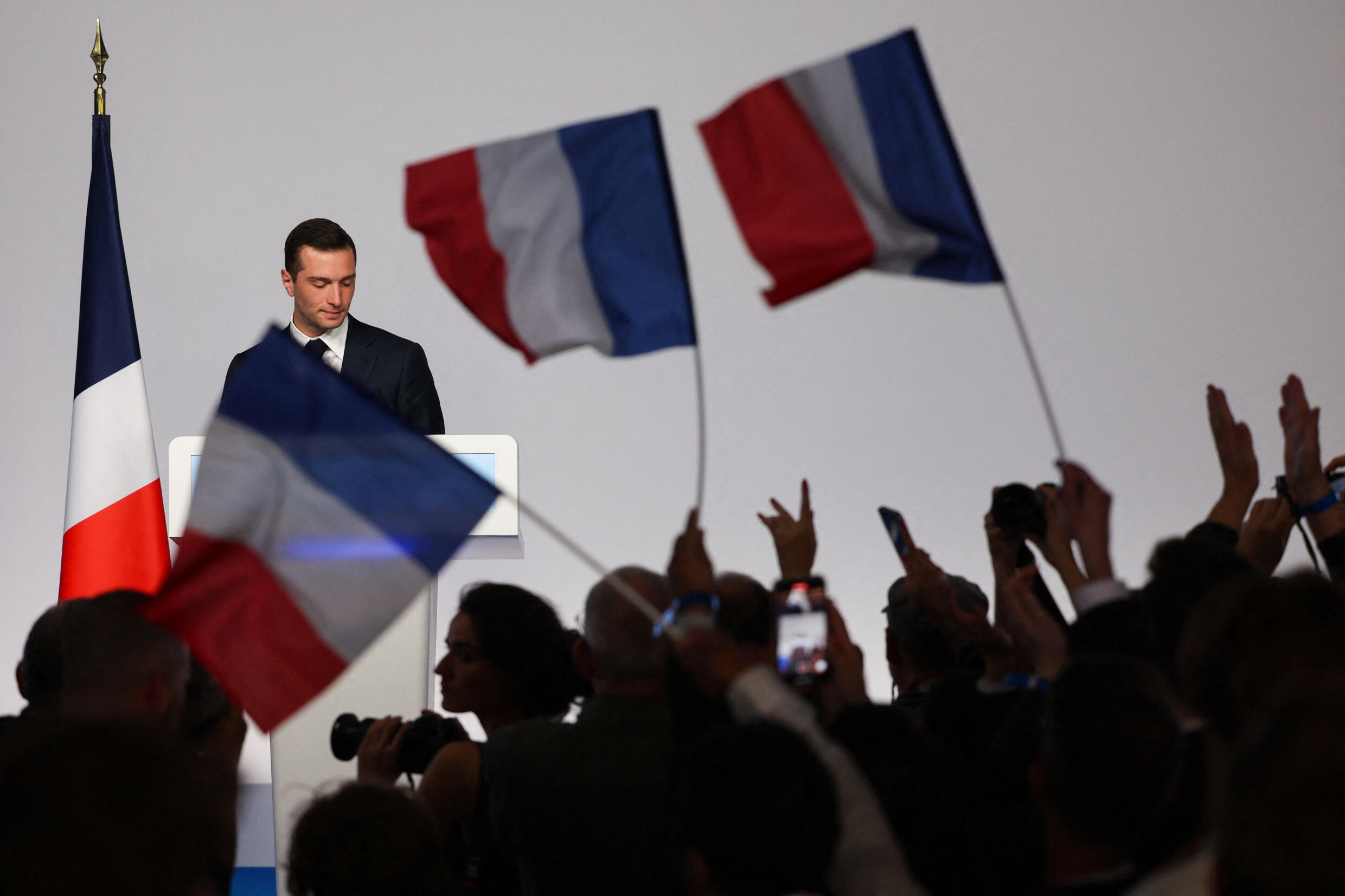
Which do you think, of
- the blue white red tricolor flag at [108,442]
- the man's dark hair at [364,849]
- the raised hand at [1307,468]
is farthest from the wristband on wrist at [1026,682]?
the blue white red tricolor flag at [108,442]

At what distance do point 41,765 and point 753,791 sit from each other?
1.82ft

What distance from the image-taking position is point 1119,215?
15.8 ft

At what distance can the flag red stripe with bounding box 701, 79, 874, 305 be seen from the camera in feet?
6.95

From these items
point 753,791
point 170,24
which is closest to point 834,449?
point 170,24

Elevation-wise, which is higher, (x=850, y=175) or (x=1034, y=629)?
(x=850, y=175)

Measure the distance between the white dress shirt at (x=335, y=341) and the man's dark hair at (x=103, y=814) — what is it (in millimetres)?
2342

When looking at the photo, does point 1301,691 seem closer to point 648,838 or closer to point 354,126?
point 648,838

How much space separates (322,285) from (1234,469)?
2.01 meters

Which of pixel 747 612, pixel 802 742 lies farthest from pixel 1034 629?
pixel 802 742

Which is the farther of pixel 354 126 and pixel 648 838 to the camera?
pixel 354 126

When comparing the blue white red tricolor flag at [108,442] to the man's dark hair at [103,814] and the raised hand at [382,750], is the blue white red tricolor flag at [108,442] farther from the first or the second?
the man's dark hair at [103,814]

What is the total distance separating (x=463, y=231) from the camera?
2.20 m

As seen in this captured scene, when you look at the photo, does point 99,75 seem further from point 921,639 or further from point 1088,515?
point 1088,515

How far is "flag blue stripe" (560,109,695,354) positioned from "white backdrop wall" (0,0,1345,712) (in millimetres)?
2620
